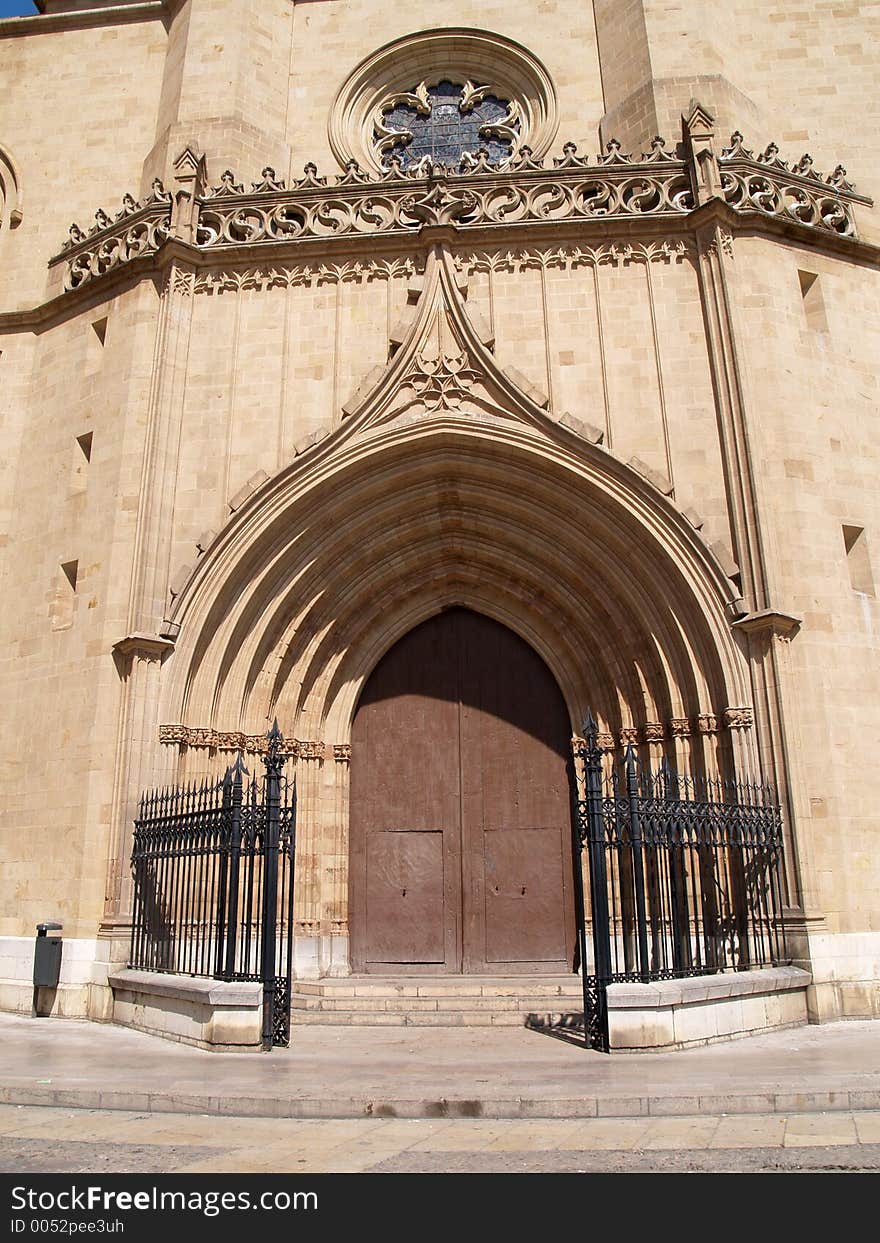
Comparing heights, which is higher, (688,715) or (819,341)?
(819,341)

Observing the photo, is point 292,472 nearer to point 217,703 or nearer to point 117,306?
point 217,703

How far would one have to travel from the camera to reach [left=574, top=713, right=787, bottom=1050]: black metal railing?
894 centimetres

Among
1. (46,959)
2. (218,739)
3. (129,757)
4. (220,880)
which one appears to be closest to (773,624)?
(220,880)

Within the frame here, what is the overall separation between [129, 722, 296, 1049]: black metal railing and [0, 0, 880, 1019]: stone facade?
0.46m

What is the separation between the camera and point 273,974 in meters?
8.79

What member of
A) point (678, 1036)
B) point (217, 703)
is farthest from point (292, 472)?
point (678, 1036)

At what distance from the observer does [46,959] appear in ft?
36.2

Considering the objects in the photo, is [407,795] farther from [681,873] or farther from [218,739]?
[681,873]

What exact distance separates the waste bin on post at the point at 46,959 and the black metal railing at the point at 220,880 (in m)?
0.95

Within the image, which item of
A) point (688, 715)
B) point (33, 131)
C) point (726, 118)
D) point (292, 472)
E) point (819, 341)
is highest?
point (33, 131)

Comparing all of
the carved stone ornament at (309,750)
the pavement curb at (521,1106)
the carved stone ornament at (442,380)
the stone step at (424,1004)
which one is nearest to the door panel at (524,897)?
the stone step at (424,1004)

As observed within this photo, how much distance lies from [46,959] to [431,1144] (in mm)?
7145

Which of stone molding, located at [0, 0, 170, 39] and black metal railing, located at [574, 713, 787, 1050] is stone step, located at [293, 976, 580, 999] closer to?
black metal railing, located at [574, 713, 787, 1050]
